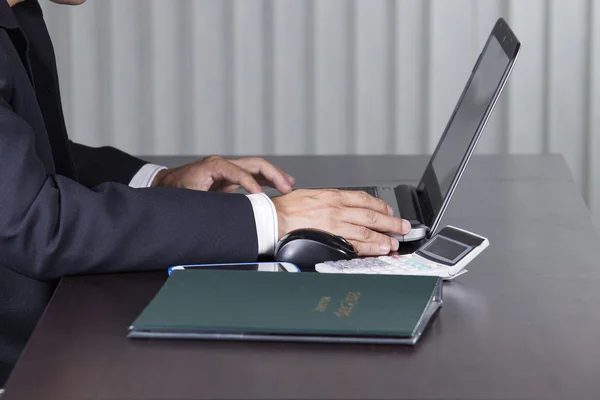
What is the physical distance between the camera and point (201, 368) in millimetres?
868

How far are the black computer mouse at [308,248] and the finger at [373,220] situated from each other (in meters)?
0.07

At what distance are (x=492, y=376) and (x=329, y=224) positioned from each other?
0.45 meters

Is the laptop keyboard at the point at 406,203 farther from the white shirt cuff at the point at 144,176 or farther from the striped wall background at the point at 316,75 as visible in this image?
the striped wall background at the point at 316,75

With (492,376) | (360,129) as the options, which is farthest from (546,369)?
(360,129)

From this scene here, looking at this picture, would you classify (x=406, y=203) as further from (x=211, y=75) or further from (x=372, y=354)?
(x=211, y=75)

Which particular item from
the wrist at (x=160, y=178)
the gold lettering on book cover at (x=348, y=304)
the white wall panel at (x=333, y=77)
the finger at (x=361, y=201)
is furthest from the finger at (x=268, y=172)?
the white wall panel at (x=333, y=77)

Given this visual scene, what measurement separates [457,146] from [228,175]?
1.14 ft

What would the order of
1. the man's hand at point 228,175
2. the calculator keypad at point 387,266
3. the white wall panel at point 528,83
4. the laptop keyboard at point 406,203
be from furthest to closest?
1. the white wall panel at point 528,83
2. the man's hand at point 228,175
3. the laptop keyboard at point 406,203
4. the calculator keypad at point 387,266

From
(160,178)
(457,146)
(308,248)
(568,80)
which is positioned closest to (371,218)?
(308,248)

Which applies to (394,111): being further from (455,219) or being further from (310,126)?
(455,219)

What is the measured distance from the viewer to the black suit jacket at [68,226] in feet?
3.75

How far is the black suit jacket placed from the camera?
1142 mm

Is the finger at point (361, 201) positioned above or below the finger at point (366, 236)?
above

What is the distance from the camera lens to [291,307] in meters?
0.97
